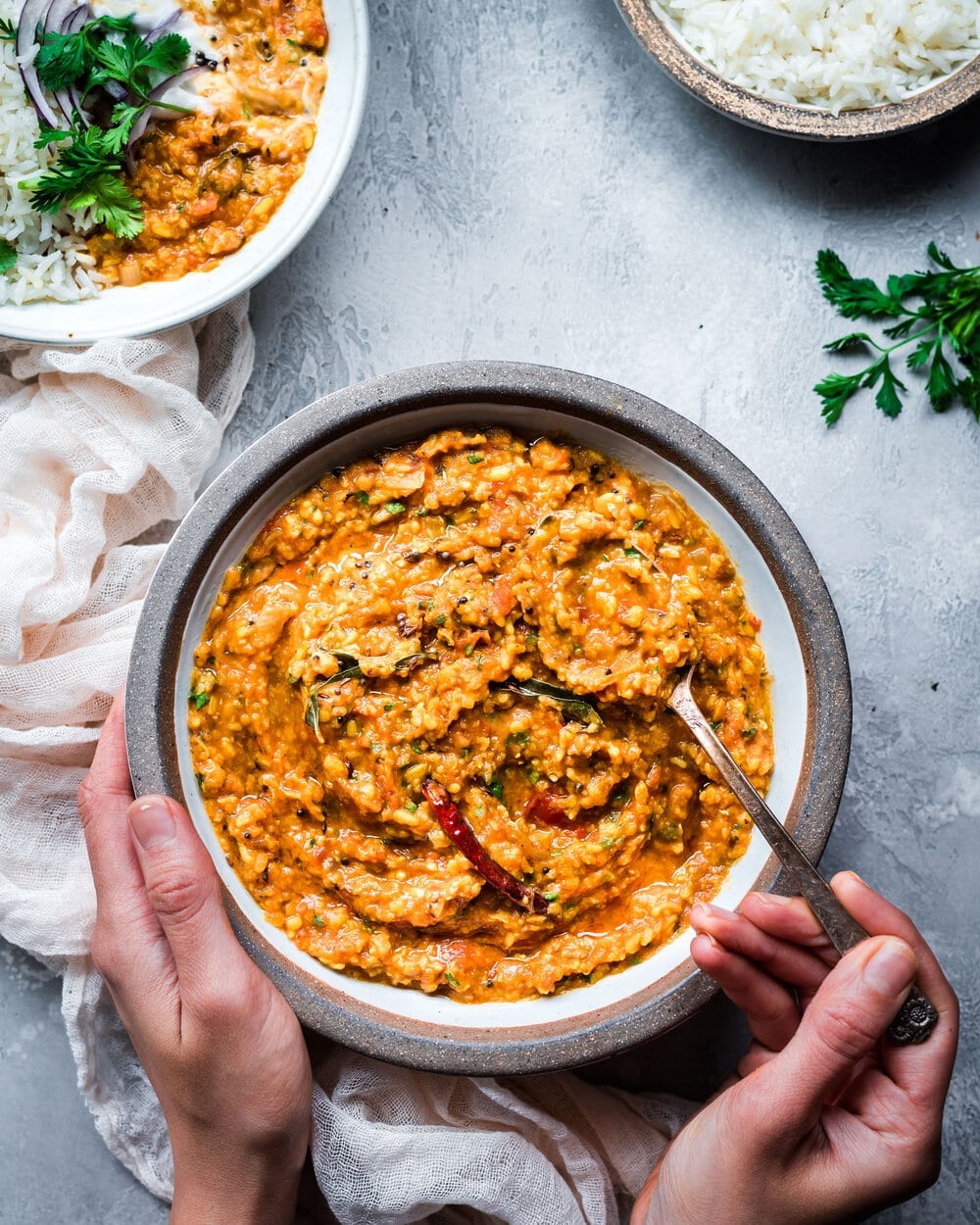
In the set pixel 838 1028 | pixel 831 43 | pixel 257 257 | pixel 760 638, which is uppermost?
pixel 831 43

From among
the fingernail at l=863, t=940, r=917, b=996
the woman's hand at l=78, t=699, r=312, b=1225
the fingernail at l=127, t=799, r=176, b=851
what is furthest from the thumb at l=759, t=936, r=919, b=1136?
the fingernail at l=127, t=799, r=176, b=851

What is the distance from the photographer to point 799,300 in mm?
2674

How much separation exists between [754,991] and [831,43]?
81.2 inches

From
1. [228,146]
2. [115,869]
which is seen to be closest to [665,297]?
[228,146]

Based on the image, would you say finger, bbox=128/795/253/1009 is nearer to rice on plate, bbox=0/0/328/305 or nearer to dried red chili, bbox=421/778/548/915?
dried red chili, bbox=421/778/548/915

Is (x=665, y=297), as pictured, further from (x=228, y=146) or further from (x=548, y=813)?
(x=548, y=813)

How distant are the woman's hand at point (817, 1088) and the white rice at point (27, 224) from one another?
73.9 inches

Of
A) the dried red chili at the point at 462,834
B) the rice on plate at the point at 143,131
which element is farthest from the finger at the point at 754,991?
the rice on plate at the point at 143,131

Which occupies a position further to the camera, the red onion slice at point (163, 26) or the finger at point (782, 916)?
the red onion slice at point (163, 26)

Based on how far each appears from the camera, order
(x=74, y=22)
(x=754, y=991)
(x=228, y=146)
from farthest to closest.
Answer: (x=228, y=146) → (x=74, y=22) → (x=754, y=991)

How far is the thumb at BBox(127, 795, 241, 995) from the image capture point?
2.05m

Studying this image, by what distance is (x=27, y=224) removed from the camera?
8.04 ft

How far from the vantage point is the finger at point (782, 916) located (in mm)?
2109

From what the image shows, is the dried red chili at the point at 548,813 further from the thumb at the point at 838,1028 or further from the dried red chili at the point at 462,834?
the thumb at the point at 838,1028
